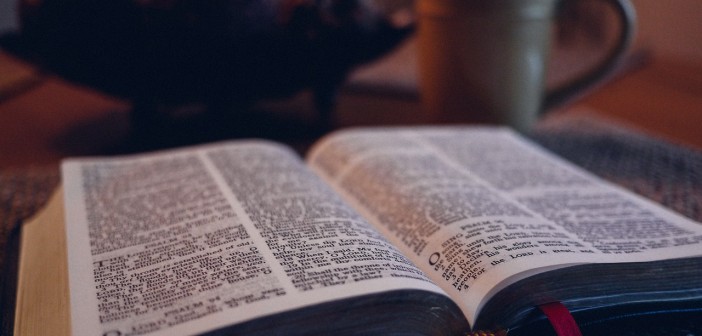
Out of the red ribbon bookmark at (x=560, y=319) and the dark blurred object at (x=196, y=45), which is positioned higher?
the dark blurred object at (x=196, y=45)

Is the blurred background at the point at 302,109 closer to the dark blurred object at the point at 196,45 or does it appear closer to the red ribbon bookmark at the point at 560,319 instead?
the dark blurred object at the point at 196,45

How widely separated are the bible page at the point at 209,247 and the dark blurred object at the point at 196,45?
0.65 feet

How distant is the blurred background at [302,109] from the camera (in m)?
0.74

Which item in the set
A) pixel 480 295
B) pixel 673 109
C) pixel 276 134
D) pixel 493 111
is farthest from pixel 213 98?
pixel 673 109

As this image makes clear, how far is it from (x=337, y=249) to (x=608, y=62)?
46cm

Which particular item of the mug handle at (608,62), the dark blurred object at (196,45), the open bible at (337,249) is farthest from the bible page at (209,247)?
the mug handle at (608,62)

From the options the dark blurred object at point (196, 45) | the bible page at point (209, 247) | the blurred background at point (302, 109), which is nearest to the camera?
the bible page at point (209, 247)

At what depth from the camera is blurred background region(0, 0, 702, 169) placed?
2.44 feet

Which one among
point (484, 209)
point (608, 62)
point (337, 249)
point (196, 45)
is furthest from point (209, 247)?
point (608, 62)

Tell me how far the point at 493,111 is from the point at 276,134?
0.28 metres

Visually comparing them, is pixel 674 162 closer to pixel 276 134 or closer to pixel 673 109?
pixel 673 109

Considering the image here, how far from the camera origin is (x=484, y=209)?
1.28 ft

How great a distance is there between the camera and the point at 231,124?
0.83 metres

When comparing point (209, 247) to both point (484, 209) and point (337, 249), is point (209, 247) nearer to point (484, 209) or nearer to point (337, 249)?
point (337, 249)
